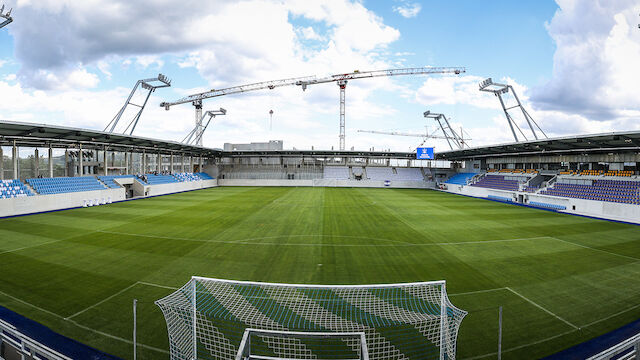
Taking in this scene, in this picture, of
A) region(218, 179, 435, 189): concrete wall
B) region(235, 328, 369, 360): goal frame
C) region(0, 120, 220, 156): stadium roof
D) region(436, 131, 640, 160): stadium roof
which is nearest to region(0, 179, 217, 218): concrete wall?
region(0, 120, 220, 156): stadium roof

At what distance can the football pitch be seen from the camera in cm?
627

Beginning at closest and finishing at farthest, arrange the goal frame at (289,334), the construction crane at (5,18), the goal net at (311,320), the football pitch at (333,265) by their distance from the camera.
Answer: the goal frame at (289,334)
the goal net at (311,320)
the football pitch at (333,265)
the construction crane at (5,18)

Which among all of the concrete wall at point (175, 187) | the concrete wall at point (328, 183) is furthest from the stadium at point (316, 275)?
the concrete wall at point (328, 183)

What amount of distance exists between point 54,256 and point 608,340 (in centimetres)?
1728

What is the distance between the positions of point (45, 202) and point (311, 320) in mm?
25811

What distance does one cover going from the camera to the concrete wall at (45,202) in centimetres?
1891

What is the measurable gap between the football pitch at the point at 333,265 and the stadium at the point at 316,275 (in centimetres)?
6

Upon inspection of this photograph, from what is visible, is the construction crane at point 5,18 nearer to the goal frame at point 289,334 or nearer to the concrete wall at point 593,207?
the goal frame at point 289,334

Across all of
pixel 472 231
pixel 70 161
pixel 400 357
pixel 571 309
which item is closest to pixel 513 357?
pixel 400 357

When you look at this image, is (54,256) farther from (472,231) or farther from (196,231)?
(472,231)

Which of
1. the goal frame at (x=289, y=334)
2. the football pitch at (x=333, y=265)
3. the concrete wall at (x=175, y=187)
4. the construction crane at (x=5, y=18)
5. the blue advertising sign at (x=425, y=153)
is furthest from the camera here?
the blue advertising sign at (x=425, y=153)

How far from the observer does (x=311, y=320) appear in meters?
6.38

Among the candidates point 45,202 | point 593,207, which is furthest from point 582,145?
point 45,202

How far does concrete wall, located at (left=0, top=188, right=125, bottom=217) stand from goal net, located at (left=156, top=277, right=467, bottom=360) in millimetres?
21392
